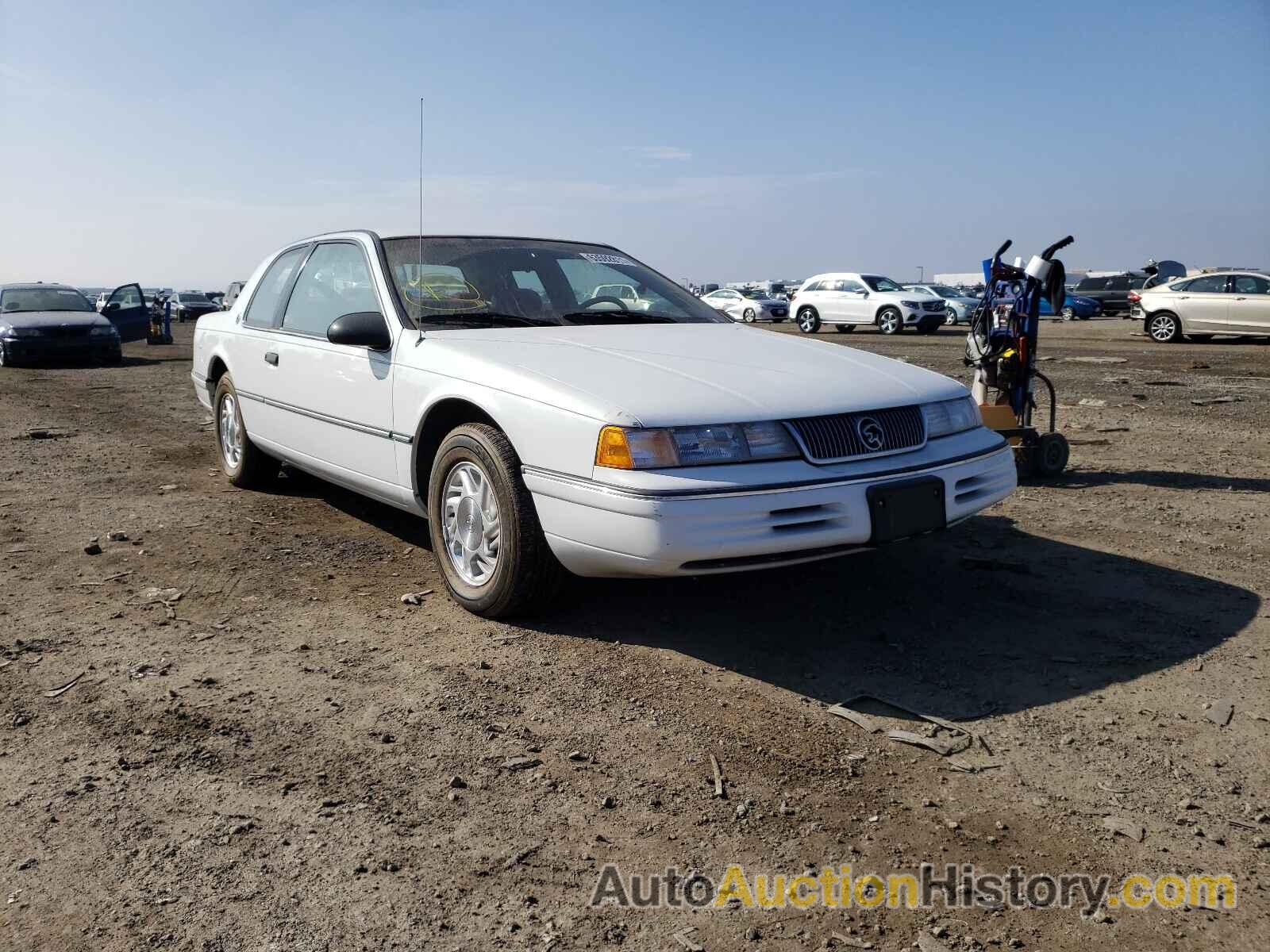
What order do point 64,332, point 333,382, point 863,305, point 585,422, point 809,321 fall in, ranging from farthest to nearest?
point 809,321
point 863,305
point 64,332
point 333,382
point 585,422

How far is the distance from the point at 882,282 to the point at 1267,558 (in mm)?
25337

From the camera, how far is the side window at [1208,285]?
2183 cm

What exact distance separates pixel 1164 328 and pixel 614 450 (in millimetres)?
22166

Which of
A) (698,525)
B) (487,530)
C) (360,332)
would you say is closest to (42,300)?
(360,332)

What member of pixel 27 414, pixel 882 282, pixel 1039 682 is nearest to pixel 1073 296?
pixel 882 282

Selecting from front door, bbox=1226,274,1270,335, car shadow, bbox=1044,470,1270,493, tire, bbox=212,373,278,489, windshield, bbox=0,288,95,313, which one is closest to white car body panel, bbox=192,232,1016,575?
tire, bbox=212,373,278,489

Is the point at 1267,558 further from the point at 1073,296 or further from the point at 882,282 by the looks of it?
the point at 1073,296

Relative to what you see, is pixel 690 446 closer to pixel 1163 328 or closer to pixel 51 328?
pixel 51 328

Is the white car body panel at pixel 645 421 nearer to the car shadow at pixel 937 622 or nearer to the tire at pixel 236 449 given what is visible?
the car shadow at pixel 937 622

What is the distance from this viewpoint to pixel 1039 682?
351 cm

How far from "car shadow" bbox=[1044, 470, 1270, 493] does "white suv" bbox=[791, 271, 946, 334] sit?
2157 cm

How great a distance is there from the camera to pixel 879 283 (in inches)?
1155

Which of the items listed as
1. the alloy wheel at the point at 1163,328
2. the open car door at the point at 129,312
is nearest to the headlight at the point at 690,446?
the alloy wheel at the point at 1163,328

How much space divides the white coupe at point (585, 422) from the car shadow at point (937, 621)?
0.41 meters
